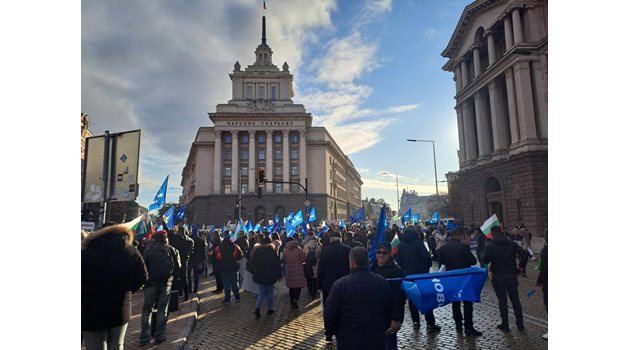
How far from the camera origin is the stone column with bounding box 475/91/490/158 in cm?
3288

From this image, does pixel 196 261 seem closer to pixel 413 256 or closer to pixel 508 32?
pixel 413 256

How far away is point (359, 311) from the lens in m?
3.72

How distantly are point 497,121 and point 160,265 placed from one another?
29729 mm

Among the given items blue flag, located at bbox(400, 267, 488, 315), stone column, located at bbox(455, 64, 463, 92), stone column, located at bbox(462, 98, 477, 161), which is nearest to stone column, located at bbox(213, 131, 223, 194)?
stone column, located at bbox(455, 64, 463, 92)

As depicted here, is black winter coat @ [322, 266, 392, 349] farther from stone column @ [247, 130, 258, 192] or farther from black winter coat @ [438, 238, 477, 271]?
stone column @ [247, 130, 258, 192]

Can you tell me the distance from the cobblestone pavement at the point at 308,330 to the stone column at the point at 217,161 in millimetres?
53384

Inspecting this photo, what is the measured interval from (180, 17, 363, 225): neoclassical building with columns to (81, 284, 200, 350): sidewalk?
166ft

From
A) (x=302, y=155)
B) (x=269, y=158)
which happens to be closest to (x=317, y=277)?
(x=269, y=158)
